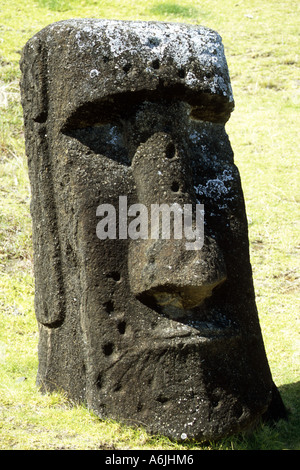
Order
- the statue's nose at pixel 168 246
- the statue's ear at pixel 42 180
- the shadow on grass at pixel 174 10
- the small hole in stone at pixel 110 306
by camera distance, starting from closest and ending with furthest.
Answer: the statue's nose at pixel 168 246 → the small hole in stone at pixel 110 306 → the statue's ear at pixel 42 180 → the shadow on grass at pixel 174 10

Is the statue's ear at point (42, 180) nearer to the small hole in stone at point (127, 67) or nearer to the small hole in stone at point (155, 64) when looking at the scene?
the small hole in stone at point (127, 67)

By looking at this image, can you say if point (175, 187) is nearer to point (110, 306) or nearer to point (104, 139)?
point (104, 139)

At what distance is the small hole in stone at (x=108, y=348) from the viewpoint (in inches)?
147

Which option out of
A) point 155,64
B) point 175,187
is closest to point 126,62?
point 155,64

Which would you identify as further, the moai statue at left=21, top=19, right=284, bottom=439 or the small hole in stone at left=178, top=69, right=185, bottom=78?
the small hole in stone at left=178, top=69, right=185, bottom=78

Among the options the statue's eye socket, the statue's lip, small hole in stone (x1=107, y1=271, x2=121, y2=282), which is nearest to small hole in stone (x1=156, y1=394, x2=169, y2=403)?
the statue's lip

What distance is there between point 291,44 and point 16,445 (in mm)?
11236

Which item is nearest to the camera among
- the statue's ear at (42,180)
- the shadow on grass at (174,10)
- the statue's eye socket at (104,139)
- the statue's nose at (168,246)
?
the statue's nose at (168,246)

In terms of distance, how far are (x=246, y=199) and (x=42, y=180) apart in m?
4.74

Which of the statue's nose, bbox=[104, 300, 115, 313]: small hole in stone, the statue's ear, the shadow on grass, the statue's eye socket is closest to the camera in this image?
the statue's nose

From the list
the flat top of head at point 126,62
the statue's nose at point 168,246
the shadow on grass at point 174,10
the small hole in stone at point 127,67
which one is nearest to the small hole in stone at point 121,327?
the statue's nose at point 168,246

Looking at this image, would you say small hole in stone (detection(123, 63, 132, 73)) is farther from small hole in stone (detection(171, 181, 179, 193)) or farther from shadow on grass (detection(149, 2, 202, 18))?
shadow on grass (detection(149, 2, 202, 18))

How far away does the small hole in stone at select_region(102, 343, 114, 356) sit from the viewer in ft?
12.2

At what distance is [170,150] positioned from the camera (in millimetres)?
3826
